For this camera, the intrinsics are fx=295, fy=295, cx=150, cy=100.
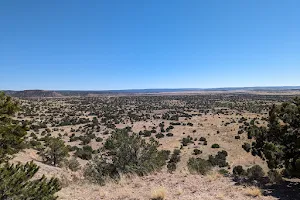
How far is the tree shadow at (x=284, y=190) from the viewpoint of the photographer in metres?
11.2

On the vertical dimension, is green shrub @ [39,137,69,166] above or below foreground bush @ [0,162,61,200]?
below

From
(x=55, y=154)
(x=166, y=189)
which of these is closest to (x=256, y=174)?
(x=166, y=189)

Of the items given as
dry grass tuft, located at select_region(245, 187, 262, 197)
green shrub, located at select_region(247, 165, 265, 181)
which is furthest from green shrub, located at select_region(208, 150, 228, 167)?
dry grass tuft, located at select_region(245, 187, 262, 197)

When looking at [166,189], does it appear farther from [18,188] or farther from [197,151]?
[197,151]

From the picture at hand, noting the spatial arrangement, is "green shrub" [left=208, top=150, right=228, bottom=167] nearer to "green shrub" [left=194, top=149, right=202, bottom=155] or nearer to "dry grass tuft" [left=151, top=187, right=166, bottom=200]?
"green shrub" [left=194, top=149, right=202, bottom=155]

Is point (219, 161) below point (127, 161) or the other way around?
below

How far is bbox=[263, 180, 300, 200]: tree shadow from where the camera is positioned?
11.2 metres

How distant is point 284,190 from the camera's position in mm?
12055

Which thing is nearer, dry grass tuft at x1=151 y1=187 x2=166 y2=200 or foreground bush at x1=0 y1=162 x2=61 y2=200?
foreground bush at x1=0 y1=162 x2=61 y2=200

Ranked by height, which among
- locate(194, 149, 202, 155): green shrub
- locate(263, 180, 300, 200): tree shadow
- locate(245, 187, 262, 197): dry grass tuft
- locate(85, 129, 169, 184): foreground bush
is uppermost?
locate(85, 129, 169, 184): foreground bush

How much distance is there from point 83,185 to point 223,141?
29.5 meters

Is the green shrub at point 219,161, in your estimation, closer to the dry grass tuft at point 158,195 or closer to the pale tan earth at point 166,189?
the pale tan earth at point 166,189

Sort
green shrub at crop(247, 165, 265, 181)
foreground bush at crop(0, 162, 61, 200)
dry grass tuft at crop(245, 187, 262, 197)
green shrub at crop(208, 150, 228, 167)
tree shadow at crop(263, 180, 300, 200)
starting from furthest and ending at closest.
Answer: green shrub at crop(208, 150, 228, 167)
green shrub at crop(247, 165, 265, 181)
tree shadow at crop(263, 180, 300, 200)
dry grass tuft at crop(245, 187, 262, 197)
foreground bush at crop(0, 162, 61, 200)

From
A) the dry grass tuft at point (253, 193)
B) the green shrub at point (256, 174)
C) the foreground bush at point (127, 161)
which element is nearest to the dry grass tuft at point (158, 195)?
the dry grass tuft at point (253, 193)
